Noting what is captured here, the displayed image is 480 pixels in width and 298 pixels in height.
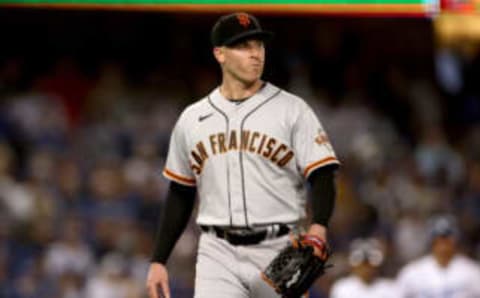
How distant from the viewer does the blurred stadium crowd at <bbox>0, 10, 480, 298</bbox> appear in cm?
1023

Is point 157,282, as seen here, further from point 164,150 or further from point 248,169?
point 164,150

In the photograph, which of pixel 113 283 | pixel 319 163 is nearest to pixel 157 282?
pixel 319 163

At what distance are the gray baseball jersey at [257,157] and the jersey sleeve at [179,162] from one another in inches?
2.8

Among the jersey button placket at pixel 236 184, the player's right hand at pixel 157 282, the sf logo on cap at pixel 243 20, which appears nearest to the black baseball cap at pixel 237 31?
the sf logo on cap at pixel 243 20

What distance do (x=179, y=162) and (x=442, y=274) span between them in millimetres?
4751

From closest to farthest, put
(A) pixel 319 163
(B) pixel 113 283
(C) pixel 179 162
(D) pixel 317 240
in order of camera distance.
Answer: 1. (D) pixel 317 240
2. (A) pixel 319 163
3. (C) pixel 179 162
4. (B) pixel 113 283

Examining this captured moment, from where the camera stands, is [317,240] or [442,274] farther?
[442,274]

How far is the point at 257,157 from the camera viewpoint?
15.7 feet

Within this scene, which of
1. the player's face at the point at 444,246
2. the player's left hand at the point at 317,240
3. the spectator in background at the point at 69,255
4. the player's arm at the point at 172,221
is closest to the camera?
the player's left hand at the point at 317,240

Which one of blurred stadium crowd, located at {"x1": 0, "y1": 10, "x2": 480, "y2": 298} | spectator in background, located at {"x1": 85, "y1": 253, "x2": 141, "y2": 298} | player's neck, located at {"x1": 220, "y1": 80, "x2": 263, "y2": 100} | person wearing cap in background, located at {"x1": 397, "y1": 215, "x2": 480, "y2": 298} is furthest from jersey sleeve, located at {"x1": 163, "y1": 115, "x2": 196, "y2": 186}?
spectator in background, located at {"x1": 85, "y1": 253, "x2": 141, "y2": 298}

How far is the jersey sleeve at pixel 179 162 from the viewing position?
499 cm

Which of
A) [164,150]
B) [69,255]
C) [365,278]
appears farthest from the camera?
[164,150]

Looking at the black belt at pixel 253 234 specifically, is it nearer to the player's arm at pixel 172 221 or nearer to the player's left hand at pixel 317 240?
the player's left hand at pixel 317 240

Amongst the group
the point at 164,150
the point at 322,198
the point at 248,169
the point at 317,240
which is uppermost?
the point at 248,169
